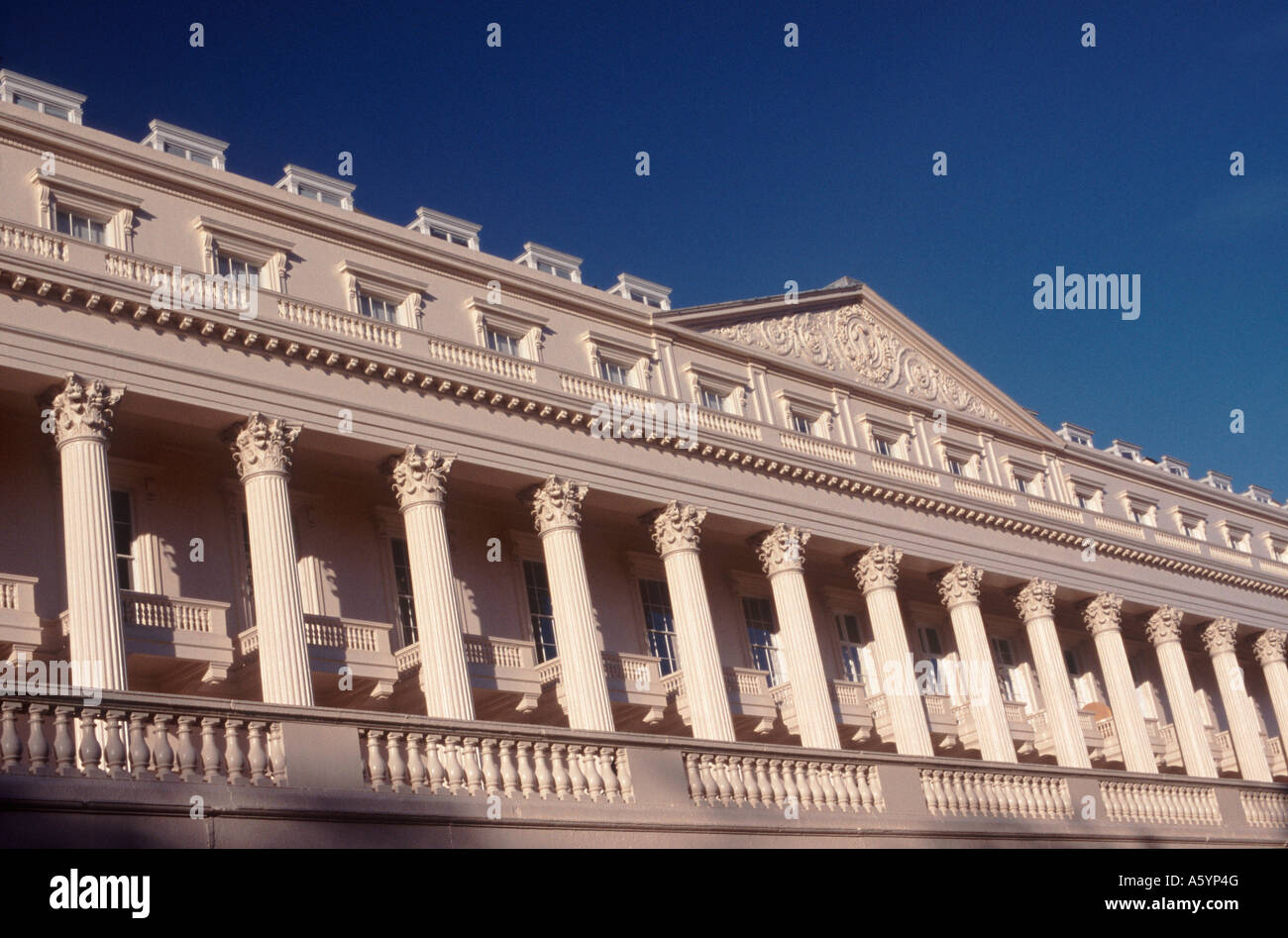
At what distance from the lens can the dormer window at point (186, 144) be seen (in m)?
29.9

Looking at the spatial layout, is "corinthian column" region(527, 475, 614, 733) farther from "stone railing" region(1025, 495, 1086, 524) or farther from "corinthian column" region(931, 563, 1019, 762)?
"stone railing" region(1025, 495, 1086, 524)

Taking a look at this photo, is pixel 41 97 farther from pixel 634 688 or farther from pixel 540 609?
pixel 634 688

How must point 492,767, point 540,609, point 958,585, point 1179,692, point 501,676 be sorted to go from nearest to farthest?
point 492,767 < point 501,676 < point 540,609 < point 958,585 < point 1179,692

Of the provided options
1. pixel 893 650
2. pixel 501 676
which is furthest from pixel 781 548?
pixel 501 676

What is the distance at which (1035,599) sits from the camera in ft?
137

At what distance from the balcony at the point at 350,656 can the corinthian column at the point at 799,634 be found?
363 inches

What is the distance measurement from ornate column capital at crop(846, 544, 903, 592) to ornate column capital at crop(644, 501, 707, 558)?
5826 mm

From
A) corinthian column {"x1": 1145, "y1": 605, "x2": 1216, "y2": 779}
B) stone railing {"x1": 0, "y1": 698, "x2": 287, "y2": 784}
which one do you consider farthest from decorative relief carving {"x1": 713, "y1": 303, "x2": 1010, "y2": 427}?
stone railing {"x1": 0, "y1": 698, "x2": 287, "y2": 784}

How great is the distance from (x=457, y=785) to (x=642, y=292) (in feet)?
71.6

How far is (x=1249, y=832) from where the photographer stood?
97.6 ft

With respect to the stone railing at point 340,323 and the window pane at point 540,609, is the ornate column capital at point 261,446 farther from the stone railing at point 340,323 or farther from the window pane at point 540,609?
the window pane at point 540,609

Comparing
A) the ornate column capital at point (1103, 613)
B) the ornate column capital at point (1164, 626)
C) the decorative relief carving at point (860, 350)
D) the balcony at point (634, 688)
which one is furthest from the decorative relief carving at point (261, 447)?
the ornate column capital at point (1164, 626)
